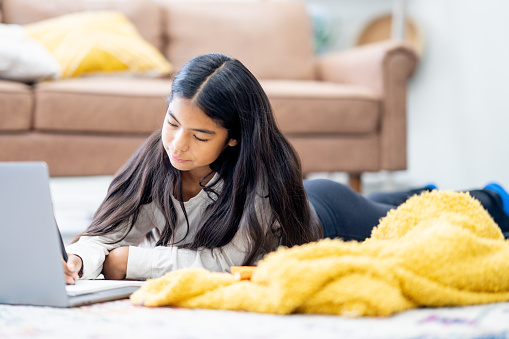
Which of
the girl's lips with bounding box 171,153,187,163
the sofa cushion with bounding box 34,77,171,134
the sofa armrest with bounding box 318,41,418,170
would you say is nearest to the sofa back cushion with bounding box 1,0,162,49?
the sofa cushion with bounding box 34,77,171,134

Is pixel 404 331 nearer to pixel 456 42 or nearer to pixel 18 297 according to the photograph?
pixel 18 297

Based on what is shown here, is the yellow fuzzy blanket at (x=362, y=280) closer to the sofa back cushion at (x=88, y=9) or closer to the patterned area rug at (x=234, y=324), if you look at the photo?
the patterned area rug at (x=234, y=324)

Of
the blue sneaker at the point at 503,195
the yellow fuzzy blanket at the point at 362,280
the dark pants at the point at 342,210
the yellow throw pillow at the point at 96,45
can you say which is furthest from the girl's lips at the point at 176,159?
the yellow throw pillow at the point at 96,45

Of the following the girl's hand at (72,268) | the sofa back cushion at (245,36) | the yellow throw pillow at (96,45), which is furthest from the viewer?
the sofa back cushion at (245,36)

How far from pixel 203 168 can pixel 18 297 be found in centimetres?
42

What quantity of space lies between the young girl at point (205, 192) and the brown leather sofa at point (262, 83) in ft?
2.86

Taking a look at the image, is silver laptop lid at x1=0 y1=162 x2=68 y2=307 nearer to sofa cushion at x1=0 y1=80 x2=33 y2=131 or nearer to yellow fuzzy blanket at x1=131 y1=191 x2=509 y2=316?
yellow fuzzy blanket at x1=131 y1=191 x2=509 y2=316

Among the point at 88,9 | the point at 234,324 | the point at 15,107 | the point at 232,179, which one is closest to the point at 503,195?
the point at 232,179

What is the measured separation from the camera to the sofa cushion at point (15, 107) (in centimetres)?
188

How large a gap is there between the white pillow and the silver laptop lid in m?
1.31

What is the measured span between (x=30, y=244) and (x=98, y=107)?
4.08 ft

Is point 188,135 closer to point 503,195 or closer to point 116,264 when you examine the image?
point 116,264

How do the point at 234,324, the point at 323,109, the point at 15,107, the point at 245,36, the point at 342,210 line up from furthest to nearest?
the point at 245,36 < the point at 323,109 < the point at 15,107 < the point at 342,210 < the point at 234,324

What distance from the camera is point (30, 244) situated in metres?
0.79
